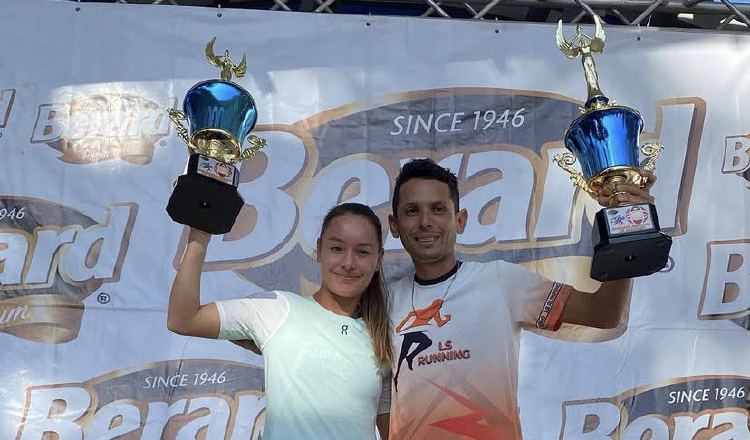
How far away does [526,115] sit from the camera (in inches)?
123

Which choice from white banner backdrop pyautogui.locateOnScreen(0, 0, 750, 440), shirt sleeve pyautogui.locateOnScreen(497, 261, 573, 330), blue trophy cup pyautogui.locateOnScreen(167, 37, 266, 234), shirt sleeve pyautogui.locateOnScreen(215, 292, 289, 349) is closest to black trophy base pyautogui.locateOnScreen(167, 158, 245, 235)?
blue trophy cup pyautogui.locateOnScreen(167, 37, 266, 234)

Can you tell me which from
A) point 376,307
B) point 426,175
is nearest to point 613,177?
point 426,175

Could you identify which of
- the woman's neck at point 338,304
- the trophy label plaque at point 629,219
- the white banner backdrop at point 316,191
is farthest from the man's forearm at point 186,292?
the white banner backdrop at point 316,191

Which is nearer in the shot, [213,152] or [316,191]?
[213,152]

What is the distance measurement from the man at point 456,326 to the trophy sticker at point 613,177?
65 millimetres

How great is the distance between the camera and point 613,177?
158cm

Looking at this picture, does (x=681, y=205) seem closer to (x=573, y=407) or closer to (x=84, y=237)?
(x=573, y=407)

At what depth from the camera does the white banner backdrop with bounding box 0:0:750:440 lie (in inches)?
110

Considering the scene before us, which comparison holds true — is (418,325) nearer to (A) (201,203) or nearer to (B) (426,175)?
(B) (426,175)

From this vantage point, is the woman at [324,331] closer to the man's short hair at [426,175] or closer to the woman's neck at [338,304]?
the woman's neck at [338,304]

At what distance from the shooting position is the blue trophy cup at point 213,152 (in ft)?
4.99

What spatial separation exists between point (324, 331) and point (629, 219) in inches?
23.7

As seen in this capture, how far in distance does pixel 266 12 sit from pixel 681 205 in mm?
1721

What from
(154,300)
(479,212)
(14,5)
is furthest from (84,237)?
(479,212)
